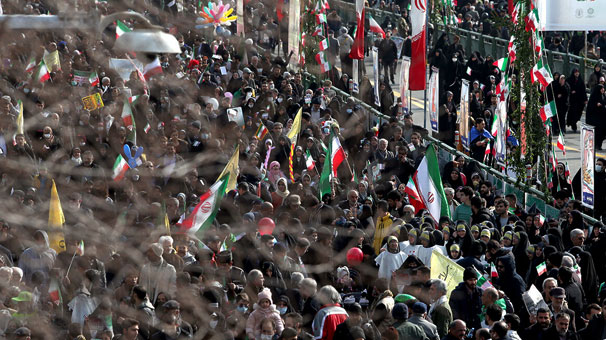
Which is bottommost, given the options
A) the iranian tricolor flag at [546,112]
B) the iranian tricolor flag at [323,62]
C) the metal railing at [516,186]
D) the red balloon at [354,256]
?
the iranian tricolor flag at [323,62]

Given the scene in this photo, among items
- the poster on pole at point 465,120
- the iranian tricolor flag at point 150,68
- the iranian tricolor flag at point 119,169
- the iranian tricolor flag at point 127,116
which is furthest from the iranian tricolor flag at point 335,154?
the iranian tricolor flag at point 119,169

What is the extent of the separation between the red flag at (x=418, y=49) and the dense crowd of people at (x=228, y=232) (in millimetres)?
2277

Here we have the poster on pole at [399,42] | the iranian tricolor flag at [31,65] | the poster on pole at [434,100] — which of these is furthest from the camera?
the poster on pole at [399,42]

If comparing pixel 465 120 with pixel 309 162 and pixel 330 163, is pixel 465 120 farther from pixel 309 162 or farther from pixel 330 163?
pixel 330 163

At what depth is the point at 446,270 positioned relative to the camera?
11477 mm

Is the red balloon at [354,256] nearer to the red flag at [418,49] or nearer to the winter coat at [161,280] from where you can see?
the winter coat at [161,280]

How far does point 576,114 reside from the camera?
2325cm

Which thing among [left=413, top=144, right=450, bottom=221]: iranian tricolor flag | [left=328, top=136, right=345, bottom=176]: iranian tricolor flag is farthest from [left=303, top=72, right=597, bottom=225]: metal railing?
[left=328, top=136, right=345, bottom=176]: iranian tricolor flag

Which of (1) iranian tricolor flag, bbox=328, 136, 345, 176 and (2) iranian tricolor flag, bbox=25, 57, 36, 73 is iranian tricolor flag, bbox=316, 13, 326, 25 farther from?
(2) iranian tricolor flag, bbox=25, 57, 36, 73

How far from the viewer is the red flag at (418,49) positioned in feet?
67.1

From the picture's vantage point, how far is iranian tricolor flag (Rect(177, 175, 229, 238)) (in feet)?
37.6

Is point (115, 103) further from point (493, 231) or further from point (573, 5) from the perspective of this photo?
point (573, 5)

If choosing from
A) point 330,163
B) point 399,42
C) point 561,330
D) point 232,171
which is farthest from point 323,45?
point 561,330

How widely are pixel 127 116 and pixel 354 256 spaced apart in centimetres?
362
